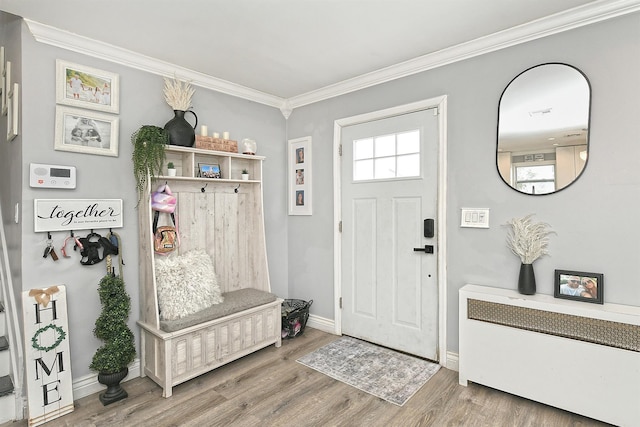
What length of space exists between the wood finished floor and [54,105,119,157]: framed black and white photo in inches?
70.3

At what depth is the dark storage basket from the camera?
3311 mm

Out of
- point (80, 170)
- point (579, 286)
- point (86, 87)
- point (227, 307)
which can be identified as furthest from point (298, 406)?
point (86, 87)

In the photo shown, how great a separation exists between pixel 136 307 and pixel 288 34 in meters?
2.42

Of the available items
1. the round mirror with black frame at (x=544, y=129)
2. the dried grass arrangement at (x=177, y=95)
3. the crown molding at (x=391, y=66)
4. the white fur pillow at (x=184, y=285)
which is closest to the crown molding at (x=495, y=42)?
the crown molding at (x=391, y=66)

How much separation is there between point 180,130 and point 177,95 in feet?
1.00

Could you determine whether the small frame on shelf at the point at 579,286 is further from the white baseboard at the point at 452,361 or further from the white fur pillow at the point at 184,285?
the white fur pillow at the point at 184,285

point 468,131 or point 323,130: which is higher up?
point 323,130

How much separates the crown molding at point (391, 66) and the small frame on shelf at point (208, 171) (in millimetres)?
771

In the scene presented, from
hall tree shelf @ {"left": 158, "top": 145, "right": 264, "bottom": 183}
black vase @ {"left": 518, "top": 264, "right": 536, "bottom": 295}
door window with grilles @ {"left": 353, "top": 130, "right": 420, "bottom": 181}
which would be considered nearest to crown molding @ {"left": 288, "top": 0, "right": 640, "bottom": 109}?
door window with grilles @ {"left": 353, "top": 130, "right": 420, "bottom": 181}

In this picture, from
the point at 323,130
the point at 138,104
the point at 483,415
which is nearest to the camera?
the point at 483,415

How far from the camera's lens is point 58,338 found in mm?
2195

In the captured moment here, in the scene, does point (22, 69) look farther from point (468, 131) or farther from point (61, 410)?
point (468, 131)

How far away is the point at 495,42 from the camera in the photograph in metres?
2.43

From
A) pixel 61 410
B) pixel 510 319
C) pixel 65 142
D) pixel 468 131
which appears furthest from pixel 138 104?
pixel 510 319
